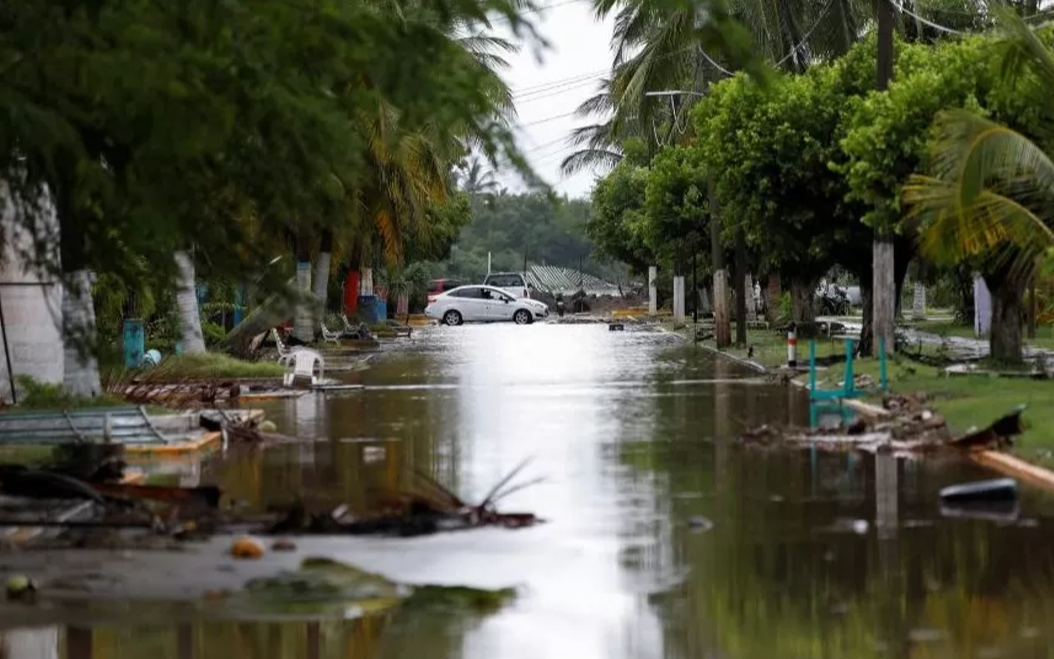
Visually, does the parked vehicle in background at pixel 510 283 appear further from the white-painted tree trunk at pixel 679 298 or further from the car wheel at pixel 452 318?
the white-painted tree trunk at pixel 679 298

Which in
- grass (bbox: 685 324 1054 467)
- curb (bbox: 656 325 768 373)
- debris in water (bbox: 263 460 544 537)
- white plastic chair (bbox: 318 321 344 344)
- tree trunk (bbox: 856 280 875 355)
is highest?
tree trunk (bbox: 856 280 875 355)

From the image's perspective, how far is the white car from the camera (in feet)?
269

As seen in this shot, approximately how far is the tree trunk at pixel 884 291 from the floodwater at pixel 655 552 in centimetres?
724

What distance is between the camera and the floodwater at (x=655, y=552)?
10312 millimetres

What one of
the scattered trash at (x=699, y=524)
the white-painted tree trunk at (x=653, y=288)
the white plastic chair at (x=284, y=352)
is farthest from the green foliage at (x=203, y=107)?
the white-painted tree trunk at (x=653, y=288)

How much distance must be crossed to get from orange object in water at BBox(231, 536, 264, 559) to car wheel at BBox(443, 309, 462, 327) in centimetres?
6875

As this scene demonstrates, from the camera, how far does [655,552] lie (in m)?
13.5

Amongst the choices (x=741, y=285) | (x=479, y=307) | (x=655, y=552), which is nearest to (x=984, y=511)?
(x=655, y=552)

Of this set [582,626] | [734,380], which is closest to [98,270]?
[582,626]

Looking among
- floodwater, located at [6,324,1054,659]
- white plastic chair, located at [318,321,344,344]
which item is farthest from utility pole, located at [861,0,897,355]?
white plastic chair, located at [318,321,344,344]

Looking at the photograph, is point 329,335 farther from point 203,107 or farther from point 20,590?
point 203,107

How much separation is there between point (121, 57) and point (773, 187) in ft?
89.3

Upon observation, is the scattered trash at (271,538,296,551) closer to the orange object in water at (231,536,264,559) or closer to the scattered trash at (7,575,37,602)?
the orange object in water at (231,536,264,559)

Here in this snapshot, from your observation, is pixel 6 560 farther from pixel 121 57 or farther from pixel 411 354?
pixel 411 354
